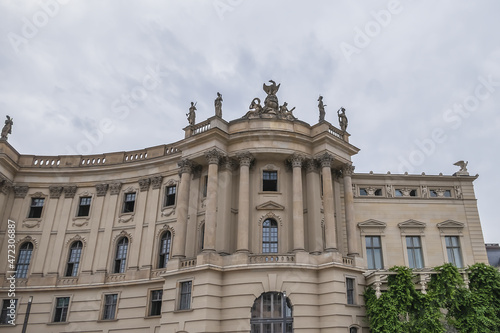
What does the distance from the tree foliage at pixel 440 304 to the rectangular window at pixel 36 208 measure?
2923 cm

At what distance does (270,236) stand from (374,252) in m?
10.2

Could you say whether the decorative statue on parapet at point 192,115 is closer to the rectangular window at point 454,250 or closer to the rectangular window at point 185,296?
the rectangular window at point 185,296

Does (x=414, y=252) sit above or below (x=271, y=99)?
below

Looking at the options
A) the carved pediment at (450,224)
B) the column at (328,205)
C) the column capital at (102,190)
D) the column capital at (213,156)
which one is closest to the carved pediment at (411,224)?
the carved pediment at (450,224)

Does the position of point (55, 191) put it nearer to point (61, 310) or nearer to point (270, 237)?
point (61, 310)

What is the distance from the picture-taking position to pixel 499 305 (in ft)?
90.7

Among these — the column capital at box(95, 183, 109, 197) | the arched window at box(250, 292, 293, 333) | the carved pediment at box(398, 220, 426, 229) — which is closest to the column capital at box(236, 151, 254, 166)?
the arched window at box(250, 292, 293, 333)

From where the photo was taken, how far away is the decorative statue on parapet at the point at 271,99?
34625mm

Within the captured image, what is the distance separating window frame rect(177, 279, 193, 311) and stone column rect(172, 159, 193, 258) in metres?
2.21

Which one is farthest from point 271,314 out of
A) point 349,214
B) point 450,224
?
point 450,224

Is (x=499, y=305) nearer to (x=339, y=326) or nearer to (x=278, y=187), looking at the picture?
(x=339, y=326)

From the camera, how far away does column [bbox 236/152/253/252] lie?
96.0 feet

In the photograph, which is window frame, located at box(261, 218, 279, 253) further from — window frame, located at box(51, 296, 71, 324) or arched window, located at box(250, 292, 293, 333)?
window frame, located at box(51, 296, 71, 324)

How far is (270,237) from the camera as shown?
102 feet
